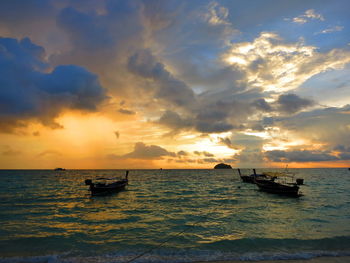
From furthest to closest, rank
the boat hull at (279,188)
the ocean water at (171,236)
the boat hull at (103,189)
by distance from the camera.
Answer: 1. the boat hull at (103,189)
2. the boat hull at (279,188)
3. the ocean water at (171,236)

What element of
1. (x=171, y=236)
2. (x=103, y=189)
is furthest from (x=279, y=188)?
(x=103, y=189)

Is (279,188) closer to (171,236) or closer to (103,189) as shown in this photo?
(171,236)

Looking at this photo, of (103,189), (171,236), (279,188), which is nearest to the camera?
(171,236)

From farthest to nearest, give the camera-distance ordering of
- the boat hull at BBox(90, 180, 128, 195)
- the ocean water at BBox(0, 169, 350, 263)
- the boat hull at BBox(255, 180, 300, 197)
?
the boat hull at BBox(90, 180, 128, 195), the boat hull at BBox(255, 180, 300, 197), the ocean water at BBox(0, 169, 350, 263)

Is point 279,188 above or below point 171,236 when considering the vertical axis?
below

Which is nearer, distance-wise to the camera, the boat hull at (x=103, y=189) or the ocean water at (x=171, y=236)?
the ocean water at (x=171, y=236)

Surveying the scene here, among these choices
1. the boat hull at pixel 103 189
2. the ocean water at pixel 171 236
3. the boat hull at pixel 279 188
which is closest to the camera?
the ocean water at pixel 171 236

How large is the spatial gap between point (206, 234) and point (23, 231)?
1436 centimetres

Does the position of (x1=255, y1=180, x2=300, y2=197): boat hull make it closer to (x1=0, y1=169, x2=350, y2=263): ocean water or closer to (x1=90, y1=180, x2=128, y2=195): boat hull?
(x1=0, y1=169, x2=350, y2=263): ocean water

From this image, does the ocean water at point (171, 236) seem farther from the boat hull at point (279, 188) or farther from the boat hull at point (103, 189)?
the boat hull at point (103, 189)

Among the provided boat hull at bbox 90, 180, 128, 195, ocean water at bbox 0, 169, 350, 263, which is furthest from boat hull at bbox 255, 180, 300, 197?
boat hull at bbox 90, 180, 128, 195

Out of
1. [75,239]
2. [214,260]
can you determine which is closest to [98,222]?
[75,239]

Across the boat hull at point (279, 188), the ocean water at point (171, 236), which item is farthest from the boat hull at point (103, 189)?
the boat hull at point (279, 188)

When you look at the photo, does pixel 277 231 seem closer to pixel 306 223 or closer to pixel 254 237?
pixel 254 237
